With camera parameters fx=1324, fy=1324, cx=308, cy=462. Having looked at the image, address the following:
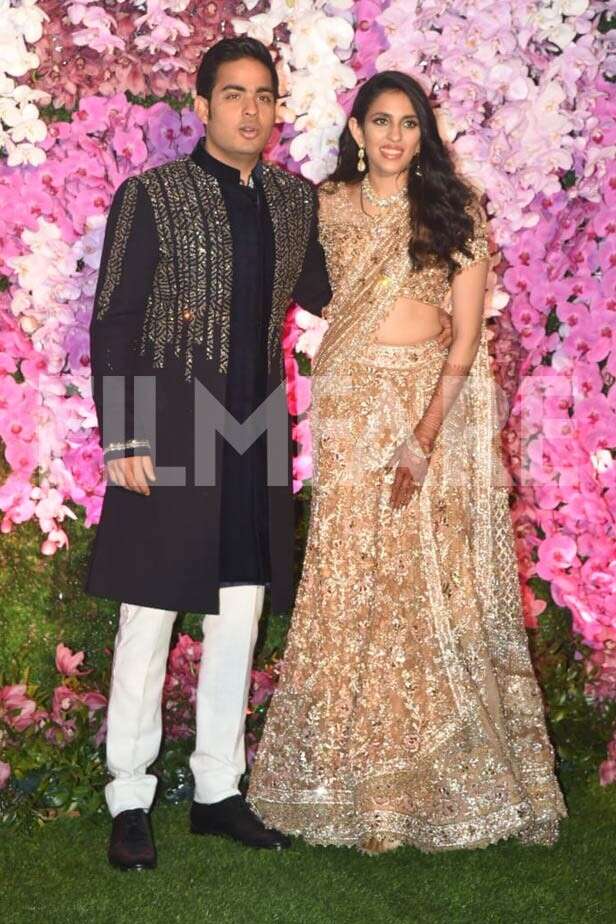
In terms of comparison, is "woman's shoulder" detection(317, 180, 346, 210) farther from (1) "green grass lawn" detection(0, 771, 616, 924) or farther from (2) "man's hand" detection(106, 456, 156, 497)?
(1) "green grass lawn" detection(0, 771, 616, 924)

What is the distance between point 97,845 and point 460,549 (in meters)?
1.26

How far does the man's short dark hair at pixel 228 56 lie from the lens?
10.9 ft

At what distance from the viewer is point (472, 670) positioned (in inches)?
141

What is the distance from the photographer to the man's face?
10.9 ft

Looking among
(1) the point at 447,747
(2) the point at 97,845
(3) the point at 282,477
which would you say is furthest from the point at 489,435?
(2) the point at 97,845

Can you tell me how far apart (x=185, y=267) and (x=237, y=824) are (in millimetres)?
1476

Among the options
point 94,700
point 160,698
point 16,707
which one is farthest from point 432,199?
point 16,707

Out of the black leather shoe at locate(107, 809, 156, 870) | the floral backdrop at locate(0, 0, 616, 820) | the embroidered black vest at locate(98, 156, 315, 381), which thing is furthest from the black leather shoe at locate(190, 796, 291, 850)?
the embroidered black vest at locate(98, 156, 315, 381)

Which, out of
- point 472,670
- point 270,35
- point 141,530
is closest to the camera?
point 141,530

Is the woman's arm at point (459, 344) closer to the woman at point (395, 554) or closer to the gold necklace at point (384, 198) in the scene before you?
the woman at point (395, 554)

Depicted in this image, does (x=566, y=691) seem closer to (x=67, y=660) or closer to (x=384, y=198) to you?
(x=67, y=660)

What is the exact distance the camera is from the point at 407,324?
11.5 ft

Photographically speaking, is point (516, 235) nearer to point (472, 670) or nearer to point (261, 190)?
point (261, 190)

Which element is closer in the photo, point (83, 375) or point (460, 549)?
point (460, 549)
